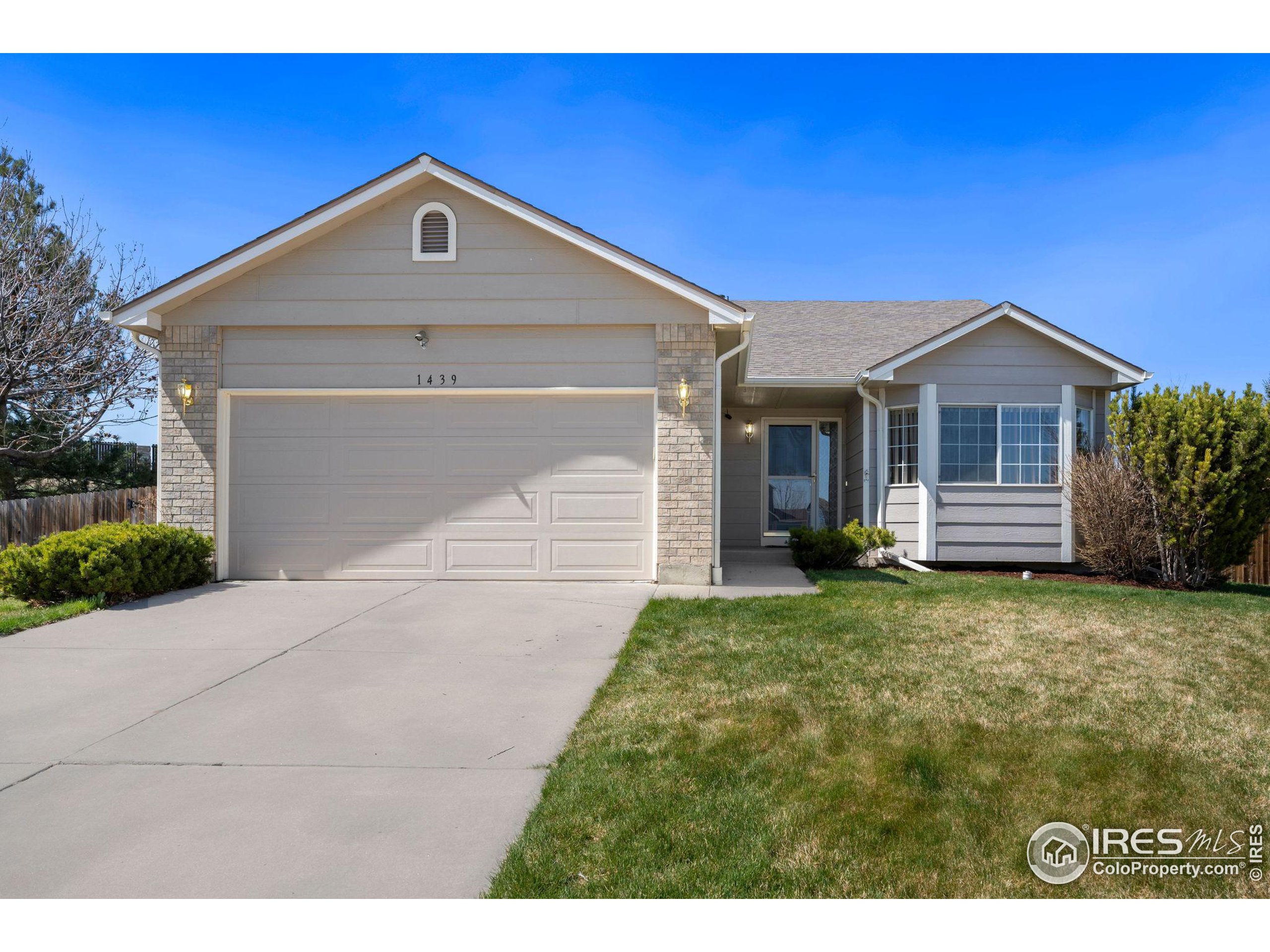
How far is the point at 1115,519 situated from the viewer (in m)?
10.3

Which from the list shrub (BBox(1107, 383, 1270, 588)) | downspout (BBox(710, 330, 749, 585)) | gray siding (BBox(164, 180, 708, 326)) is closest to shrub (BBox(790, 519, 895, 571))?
downspout (BBox(710, 330, 749, 585))

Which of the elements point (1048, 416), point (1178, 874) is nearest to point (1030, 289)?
point (1048, 416)

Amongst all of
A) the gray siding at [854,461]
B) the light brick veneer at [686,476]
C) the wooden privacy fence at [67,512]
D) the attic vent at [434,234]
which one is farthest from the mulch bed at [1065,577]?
the wooden privacy fence at [67,512]

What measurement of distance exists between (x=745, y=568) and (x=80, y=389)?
16.5 meters

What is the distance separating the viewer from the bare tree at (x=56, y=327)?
16.0m

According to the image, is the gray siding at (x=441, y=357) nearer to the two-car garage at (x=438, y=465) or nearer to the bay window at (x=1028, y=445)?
the two-car garage at (x=438, y=465)

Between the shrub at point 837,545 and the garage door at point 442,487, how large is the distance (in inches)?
133

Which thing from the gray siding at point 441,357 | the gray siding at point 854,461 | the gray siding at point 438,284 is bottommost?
the gray siding at point 854,461

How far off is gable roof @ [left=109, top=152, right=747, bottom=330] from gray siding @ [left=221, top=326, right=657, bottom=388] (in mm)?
680

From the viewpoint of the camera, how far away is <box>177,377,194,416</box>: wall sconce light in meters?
9.31

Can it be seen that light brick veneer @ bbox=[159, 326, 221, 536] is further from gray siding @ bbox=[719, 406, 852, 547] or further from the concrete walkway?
gray siding @ bbox=[719, 406, 852, 547]

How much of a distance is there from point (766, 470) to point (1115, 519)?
18.8 feet

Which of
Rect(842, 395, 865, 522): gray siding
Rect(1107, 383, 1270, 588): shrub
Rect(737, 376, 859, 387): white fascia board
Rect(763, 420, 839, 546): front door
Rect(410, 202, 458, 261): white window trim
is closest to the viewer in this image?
Rect(410, 202, 458, 261): white window trim

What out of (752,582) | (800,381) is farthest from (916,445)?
(752,582)
